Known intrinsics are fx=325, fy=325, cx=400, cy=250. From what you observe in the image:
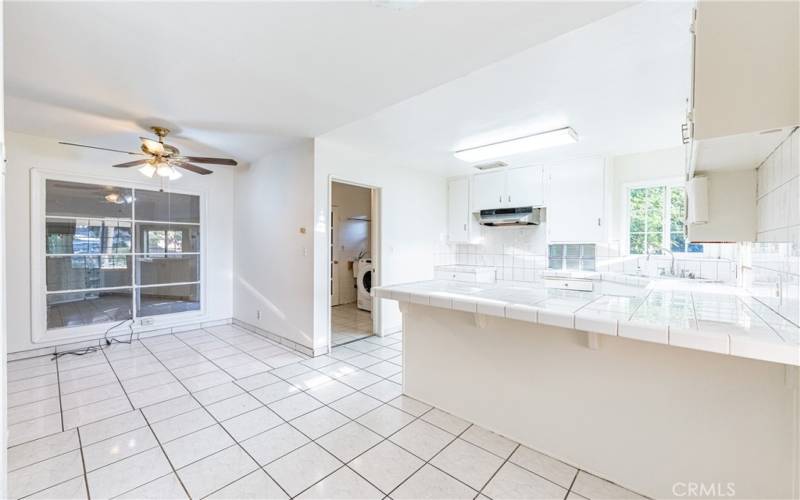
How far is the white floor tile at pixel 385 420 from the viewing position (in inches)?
86.7

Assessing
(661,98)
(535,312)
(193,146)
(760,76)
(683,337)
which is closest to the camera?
(760,76)

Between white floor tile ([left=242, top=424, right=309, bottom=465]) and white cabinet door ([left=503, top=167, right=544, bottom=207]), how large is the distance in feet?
12.6

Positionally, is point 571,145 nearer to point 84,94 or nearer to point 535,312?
point 535,312

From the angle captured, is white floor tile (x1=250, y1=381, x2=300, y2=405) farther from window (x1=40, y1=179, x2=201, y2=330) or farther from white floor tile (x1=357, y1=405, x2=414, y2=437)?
window (x1=40, y1=179, x2=201, y2=330)

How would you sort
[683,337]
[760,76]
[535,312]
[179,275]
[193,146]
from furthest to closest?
Result: [179,275]
[193,146]
[535,312]
[683,337]
[760,76]

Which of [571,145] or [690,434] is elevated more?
[571,145]

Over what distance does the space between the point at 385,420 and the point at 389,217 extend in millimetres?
2734

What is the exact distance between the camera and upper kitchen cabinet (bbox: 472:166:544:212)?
14.4ft

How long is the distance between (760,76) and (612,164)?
3.34 metres

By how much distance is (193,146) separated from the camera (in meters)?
3.87

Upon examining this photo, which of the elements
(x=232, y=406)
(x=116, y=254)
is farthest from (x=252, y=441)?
(x=116, y=254)

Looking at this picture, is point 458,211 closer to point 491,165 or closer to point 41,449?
point 491,165

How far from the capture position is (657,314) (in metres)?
1.54

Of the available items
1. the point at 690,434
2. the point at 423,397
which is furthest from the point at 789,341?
the point at 423,397
